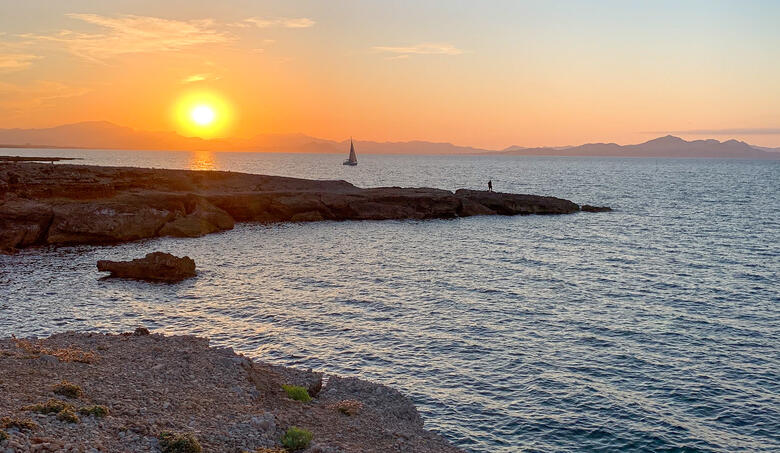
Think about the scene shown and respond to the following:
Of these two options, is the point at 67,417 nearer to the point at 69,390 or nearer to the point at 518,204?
the point at 69,390

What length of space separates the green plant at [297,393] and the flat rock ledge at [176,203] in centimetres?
4393

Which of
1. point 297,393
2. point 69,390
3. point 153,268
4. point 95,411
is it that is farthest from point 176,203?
point 95,411

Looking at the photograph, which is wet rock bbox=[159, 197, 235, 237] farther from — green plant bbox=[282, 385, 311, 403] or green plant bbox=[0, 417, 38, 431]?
green plant bbox=[0, 417, 38, 431]

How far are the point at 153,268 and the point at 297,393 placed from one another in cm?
2515

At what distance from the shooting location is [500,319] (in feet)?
111

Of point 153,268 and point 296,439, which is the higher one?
point 153,268

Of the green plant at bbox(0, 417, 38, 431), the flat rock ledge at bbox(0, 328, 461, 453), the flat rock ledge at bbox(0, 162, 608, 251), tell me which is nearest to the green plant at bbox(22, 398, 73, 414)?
the flat rock ledge at bbox(0, 328, 461, 453)

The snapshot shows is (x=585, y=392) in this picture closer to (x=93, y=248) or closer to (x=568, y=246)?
(x=568, y=246)

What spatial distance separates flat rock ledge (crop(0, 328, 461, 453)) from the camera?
15039 millimetres

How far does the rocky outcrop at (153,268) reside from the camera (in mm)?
41781

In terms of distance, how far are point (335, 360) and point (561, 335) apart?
1263cm

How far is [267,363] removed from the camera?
26.0m

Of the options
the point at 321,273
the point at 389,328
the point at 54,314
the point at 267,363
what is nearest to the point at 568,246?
the point at 321,273

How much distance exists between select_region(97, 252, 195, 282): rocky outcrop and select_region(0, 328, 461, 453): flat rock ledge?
15994 millimetres
